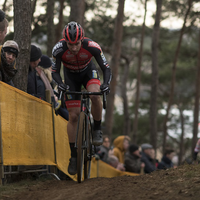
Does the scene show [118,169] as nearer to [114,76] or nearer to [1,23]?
[1,23]

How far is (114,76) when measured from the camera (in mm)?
21203

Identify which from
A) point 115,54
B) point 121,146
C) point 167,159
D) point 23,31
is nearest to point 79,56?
point 23,31

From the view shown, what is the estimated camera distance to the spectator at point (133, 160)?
12984 millimetres

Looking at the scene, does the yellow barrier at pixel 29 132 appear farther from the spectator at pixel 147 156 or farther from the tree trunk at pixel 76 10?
the tree trunk at pixel 76 10

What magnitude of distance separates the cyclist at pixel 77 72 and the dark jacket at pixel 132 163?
5866 millimetres

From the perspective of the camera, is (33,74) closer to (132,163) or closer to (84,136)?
(84,136)

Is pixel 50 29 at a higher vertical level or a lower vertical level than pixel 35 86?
higher

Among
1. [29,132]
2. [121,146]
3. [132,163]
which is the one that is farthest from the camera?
[121,146]

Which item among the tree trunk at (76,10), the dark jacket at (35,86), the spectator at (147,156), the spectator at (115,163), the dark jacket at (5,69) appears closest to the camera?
the dark jacket at (5,69)

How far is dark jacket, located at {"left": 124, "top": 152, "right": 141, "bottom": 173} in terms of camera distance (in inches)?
512

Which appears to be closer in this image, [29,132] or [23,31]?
[29,132]

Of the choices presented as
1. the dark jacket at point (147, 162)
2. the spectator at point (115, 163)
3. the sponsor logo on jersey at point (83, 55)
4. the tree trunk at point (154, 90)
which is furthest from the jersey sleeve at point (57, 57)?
the tree trunk at point (154, 90)

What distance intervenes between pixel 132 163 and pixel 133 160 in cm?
10

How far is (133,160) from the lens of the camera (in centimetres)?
1308
